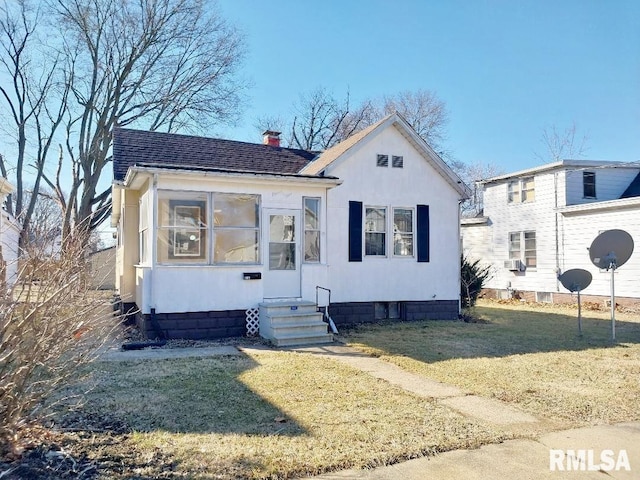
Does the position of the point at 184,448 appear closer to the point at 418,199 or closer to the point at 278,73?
the point at 418,199

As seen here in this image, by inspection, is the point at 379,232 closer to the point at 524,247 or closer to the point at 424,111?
the point at 524,247

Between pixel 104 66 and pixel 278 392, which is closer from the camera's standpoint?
pixel 278 392

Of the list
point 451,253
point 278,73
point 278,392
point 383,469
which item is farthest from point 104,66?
point 383,469

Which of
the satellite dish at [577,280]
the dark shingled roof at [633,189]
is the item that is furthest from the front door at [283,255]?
the dark shingled roof at [633,189]

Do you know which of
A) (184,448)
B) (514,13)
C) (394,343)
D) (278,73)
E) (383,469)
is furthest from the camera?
(278,73)

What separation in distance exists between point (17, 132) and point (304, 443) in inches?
1185

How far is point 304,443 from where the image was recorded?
4.23m

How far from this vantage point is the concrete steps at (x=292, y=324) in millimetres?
9406

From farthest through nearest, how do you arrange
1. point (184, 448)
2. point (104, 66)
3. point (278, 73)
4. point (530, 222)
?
point (104, 66) < point (278, 73) < point (530, 222) < point (184, 448)

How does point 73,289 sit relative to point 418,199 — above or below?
below

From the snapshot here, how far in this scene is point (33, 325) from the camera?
12.3ft

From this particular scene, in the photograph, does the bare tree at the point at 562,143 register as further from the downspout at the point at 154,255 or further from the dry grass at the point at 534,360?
the downspout at the point at 154,255

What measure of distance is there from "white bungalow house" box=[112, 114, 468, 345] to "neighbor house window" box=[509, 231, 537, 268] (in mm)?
8055

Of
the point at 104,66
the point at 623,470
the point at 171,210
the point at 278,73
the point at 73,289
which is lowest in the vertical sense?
the point at 623,470
